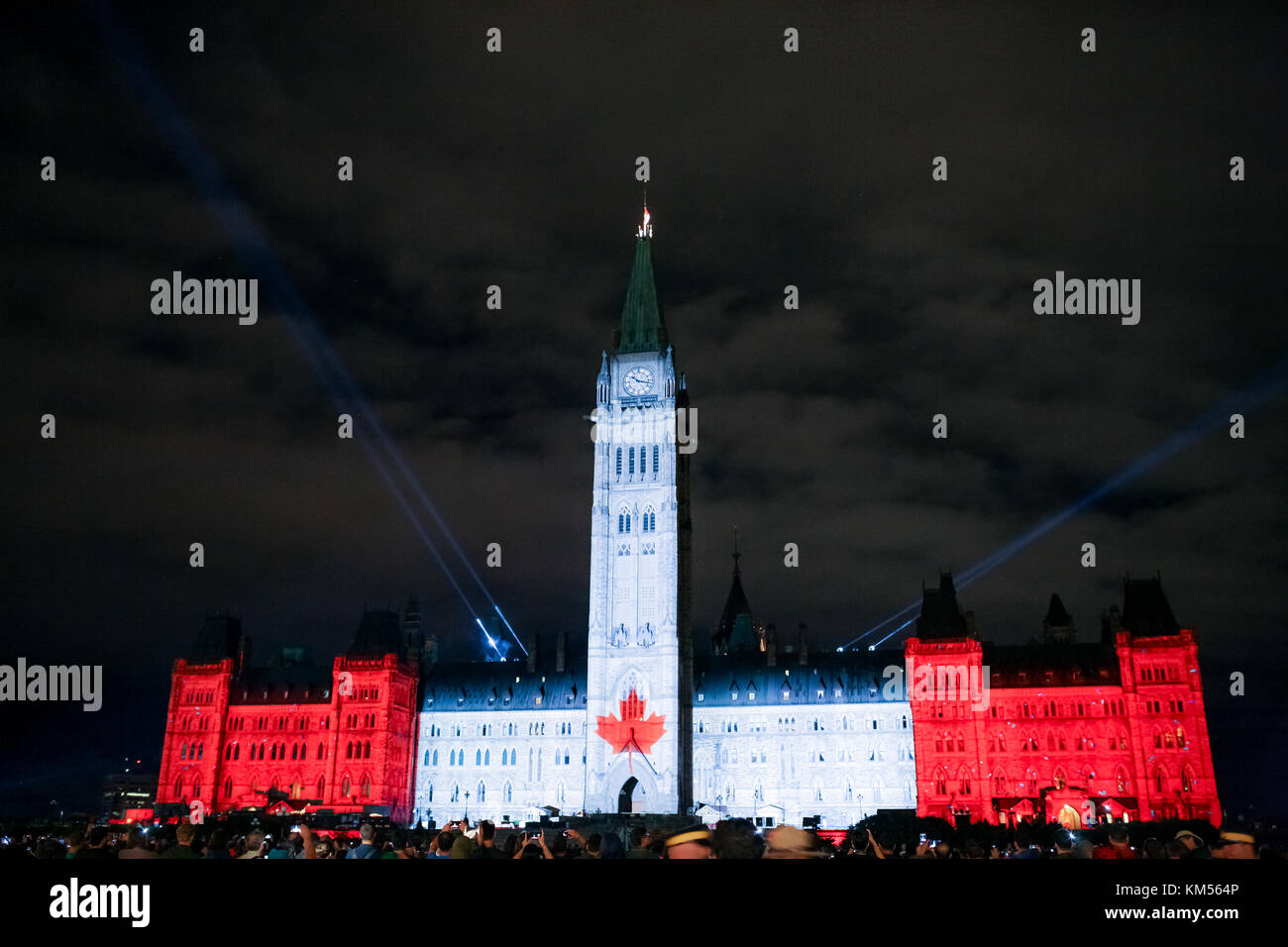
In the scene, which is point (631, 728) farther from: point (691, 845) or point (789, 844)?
point (691, 845)

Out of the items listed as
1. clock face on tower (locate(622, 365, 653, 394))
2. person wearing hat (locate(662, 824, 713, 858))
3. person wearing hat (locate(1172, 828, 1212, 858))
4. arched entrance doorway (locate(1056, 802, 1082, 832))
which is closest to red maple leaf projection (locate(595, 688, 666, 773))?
clock face on tower (locate(622, 365, 653, 394))

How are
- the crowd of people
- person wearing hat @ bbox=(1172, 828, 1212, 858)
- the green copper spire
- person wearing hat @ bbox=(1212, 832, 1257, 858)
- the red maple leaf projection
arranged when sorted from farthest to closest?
1. the green copper spire
2. the red maple leaf projection
3. person wearing hat @ bbox=(1172, 828, 1212, 858)
4. person wearing hat @ bbox=(1212, 832, 1257, 858)
5. the crowd of people

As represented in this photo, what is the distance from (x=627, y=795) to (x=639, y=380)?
3983cm

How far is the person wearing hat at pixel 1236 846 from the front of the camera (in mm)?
9695

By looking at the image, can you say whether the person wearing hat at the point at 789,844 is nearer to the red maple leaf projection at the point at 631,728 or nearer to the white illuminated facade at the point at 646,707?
the white illuminated facade at the point at 646,707

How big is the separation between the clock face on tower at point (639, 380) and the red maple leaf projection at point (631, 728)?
29359mm

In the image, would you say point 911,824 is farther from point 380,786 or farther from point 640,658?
point 380,786

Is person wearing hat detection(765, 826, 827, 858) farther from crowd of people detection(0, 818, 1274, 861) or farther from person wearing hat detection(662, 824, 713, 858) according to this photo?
person wearing hat detection(662, 824, 713, 858)

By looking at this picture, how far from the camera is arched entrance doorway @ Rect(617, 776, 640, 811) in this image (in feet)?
325

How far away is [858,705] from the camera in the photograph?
111m

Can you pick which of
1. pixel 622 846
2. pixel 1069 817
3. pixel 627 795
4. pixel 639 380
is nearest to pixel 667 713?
pixel 627 795

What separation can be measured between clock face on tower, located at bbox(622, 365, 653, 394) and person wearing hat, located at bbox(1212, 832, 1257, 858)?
326ft
